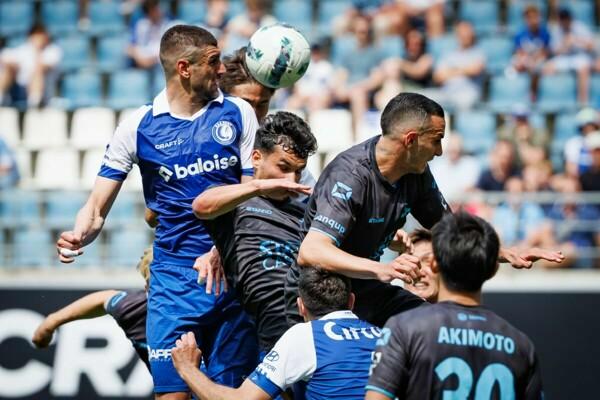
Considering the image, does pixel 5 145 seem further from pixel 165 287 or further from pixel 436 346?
pixel 436 346

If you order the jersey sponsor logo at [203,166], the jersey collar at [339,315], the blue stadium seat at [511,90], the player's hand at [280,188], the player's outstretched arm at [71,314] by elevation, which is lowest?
the player's outstretched arm at [71,314]

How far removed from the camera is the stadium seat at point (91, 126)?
43.7 feet

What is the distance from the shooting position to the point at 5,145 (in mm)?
12805

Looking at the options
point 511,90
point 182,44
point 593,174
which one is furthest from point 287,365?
point 511,90

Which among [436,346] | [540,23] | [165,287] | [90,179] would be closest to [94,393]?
[90,179]

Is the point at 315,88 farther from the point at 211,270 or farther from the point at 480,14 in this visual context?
the point at 211,270

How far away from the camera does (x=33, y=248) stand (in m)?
11.7

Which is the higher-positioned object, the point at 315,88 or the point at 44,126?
the point at 315,88

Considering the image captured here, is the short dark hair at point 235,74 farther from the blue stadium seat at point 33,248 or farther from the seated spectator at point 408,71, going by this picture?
the seated spectator at point 408,71

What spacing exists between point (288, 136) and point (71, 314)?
238 cm

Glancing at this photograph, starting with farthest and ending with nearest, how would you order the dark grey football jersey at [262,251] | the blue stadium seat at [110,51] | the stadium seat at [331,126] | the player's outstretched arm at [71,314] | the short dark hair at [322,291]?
1. the blue stadium seat at [110,51]
2. the stadium seat at [331,126]
3. the player's outstretched arm at [71,314]
4. the dark grey football jersey at [262,251]
5. the short dark hair at [322,291]

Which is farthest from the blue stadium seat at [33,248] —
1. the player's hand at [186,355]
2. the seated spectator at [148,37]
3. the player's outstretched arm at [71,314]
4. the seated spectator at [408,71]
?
the player's hand at [186,355]

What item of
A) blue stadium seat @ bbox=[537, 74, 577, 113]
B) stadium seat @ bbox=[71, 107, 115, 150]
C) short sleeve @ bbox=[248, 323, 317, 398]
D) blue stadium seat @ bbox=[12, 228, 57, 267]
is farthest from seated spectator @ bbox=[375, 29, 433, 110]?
short sleeve @ bbox=[248, 323, 317, 398]

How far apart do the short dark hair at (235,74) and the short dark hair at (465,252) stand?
9.81ft
